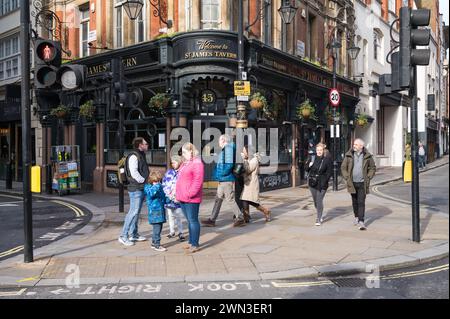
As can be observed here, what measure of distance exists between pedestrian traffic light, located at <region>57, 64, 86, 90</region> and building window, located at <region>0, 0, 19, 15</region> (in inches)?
737

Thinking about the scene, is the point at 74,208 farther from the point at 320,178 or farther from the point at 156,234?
the point at 320,178

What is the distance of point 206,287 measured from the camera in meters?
5.61

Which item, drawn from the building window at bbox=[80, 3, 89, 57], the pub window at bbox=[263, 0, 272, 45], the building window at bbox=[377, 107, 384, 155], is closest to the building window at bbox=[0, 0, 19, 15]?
the building window at bbox=[80, 3, 89, 57]

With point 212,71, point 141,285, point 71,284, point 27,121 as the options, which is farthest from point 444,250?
point 212,71

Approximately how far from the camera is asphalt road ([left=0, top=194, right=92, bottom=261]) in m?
8.51

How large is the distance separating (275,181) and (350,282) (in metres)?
11.4

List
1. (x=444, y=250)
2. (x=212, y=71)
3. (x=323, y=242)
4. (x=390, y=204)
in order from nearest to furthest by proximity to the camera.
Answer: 1. (x=444, y=250)
2. (x=323, y=242)
3. (x=390, y=204)
4. (x=212, y=71)

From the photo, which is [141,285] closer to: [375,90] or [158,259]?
[158,259]

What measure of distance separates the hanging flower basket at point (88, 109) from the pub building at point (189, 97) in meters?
0.18

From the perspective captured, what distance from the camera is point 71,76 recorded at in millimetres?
7016

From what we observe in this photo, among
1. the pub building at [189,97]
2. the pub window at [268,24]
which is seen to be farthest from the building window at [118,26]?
the pub window at [268,24]

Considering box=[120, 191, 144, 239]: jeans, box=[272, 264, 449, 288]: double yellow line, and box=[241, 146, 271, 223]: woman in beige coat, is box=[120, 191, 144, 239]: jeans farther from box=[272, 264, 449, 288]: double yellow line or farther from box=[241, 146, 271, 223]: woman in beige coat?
box=[272, 264, 449, 288]: double yellow line

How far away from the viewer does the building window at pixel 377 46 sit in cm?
2881

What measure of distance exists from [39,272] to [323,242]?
175 inches
